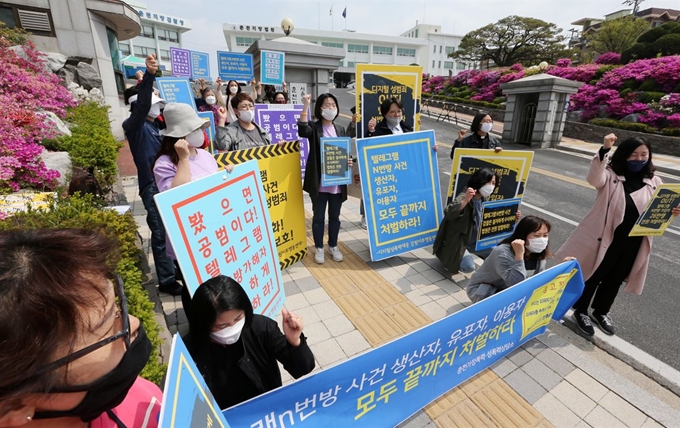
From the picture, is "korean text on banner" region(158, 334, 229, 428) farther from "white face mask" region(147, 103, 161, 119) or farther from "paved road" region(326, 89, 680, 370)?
"paved road" region(326, 89, 680, 370)

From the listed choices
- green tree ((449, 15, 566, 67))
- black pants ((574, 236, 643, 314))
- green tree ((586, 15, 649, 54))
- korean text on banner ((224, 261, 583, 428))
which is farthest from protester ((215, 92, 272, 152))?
green tree ((449, 15, 566, 67))

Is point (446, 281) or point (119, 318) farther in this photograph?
point (446, 281)

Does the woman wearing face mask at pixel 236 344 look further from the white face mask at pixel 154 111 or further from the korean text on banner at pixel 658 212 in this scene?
the korean text on banner at pixel 658 212

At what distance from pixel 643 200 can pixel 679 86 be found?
59.9 ft

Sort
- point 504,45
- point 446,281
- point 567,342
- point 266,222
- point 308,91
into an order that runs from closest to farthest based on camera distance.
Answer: point 266,222 → point 567,342 → point 446,281 → point 308,91 → point 504,45

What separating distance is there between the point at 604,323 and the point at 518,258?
4.89 ft

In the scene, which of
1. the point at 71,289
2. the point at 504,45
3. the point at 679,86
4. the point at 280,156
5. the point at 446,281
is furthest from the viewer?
the point at 504,45

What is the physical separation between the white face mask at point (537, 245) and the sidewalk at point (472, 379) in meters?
0.93

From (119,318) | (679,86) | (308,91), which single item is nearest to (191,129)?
(119,318)

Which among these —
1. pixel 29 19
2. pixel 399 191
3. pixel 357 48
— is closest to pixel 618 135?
pixel 399 191

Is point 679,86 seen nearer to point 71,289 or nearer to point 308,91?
point 308,91

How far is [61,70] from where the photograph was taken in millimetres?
11305

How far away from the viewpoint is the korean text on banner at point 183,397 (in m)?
1.05

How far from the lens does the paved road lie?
3723 millimetres
